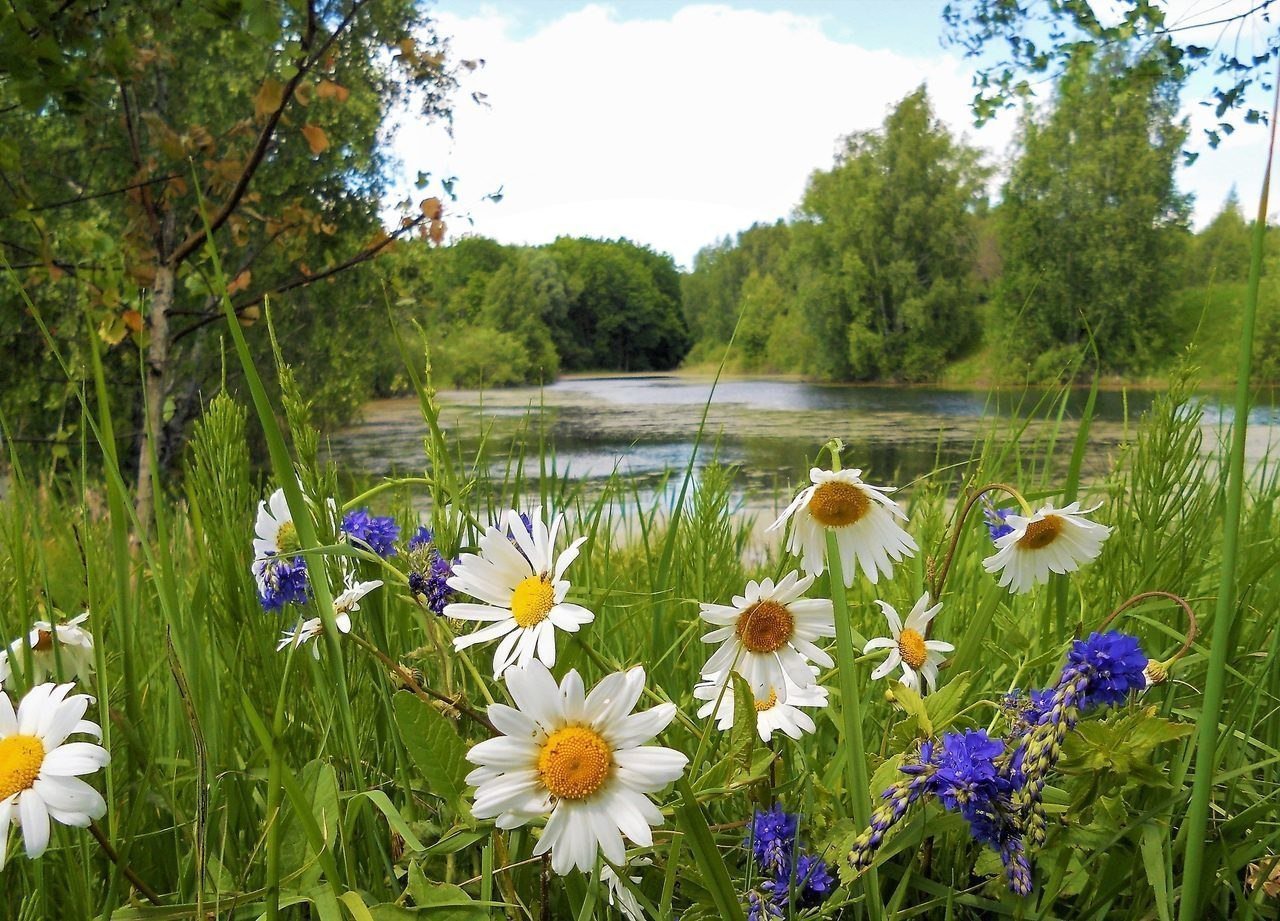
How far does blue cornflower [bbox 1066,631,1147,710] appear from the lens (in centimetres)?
46

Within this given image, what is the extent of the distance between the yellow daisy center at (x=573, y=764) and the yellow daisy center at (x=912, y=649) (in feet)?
1.05

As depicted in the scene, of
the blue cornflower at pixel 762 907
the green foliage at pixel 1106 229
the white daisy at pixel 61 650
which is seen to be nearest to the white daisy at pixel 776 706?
the blue cornflower at pixel 762 907

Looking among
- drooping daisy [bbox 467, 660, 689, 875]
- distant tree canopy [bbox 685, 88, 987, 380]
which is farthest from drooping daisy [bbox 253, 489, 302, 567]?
distant tree canopy [bbox 685, 88, 987, 380]

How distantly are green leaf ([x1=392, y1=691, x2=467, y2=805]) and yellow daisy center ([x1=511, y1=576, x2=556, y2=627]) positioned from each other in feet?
0.24

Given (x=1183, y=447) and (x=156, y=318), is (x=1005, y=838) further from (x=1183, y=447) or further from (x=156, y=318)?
(x=156, y=318)

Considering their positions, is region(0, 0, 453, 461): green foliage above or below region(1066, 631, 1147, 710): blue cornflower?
above

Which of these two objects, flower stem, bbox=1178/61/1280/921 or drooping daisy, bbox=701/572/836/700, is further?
drooping daisy, bbox=701/572/836/700

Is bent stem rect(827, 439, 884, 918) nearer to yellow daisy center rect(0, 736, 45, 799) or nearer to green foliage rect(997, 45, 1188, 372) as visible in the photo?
yellow daisy center rect(0, 736, 45, 799)

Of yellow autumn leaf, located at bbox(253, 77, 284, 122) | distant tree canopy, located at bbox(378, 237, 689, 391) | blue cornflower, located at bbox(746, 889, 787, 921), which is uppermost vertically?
distant tree canopy, located at bbox(378, 237, 689, 391)

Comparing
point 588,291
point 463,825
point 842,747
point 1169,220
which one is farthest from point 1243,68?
point 588,291

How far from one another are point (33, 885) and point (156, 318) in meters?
2.25

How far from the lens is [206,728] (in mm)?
674

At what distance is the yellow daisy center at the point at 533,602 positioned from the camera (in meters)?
0.51

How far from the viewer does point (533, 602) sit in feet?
1.69
